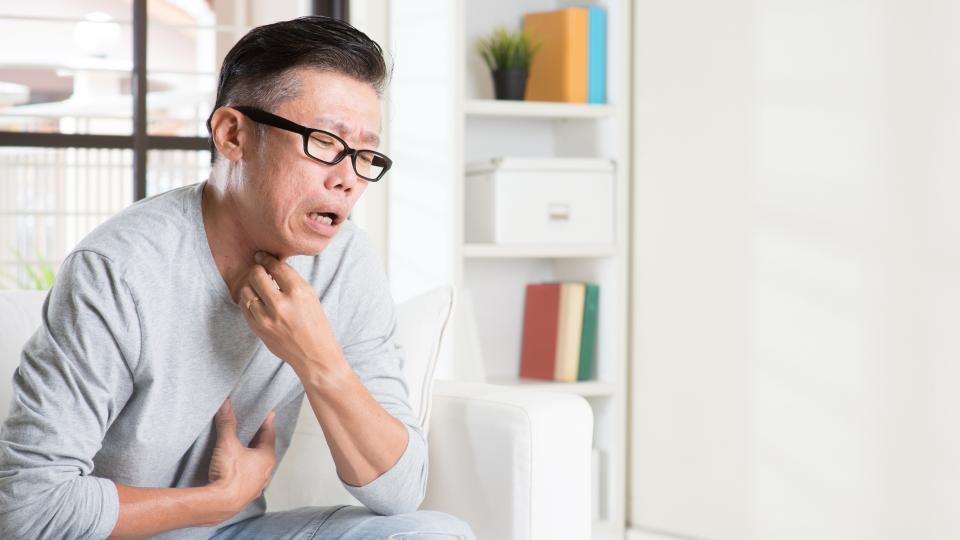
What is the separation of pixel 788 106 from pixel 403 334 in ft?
4.03

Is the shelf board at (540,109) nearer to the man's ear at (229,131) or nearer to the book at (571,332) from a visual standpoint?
the book at (571,332)

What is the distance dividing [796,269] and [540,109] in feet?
2.41

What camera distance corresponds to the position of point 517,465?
158cm

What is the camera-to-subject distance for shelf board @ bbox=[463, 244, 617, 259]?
9.20ft

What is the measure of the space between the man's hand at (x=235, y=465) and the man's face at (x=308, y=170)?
25cm

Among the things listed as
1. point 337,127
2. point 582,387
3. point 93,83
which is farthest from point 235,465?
point 93,83

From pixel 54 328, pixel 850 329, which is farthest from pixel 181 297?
pixel 850 329

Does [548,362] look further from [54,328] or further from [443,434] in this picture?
[54,328]

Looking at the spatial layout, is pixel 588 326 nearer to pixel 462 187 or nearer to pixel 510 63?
pixel 462 187

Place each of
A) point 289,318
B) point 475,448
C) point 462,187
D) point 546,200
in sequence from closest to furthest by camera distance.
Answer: point 289,318
point 475,448
point 462,187
point 546,200

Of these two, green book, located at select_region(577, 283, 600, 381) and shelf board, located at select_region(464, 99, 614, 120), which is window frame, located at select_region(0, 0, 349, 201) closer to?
shelf board, located at select_region(464, 99, 614, 120)

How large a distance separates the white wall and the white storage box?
0.11m

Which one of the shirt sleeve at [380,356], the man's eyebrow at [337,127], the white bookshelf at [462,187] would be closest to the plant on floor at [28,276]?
the white bookshelf at [462,187]

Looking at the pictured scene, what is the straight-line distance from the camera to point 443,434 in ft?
5.60
